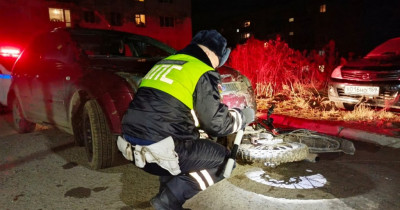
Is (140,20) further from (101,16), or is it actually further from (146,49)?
(146,49)

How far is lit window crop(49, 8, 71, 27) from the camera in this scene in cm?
2442

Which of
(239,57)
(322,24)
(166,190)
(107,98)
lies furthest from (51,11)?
(322,24)

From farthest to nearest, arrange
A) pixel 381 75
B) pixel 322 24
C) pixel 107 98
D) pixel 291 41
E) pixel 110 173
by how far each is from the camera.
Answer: pixel 291 41 < pixel 322 24 < pixel 381 75 < pixel 110 173 < pixel 107 98

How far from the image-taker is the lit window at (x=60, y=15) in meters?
24.4

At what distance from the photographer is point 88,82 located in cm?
336

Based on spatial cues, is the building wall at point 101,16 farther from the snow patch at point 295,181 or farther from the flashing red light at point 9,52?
the snow patch at point 295,181

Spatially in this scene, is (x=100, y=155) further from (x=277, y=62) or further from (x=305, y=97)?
(x=277, y=62)

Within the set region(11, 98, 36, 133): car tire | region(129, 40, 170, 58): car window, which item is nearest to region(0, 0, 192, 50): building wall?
region(11, 98, 36, 133): car tire

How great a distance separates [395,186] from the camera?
2.84m

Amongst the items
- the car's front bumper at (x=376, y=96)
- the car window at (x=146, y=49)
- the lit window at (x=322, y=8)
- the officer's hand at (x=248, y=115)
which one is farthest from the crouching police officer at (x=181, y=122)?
the lit window at (x=322, y=8)

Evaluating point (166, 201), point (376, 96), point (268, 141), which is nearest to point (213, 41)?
point (166, 201)

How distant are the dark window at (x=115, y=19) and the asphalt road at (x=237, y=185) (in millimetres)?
25843

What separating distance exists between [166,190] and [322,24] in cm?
3765

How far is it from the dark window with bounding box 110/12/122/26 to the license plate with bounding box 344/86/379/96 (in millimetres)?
25748
